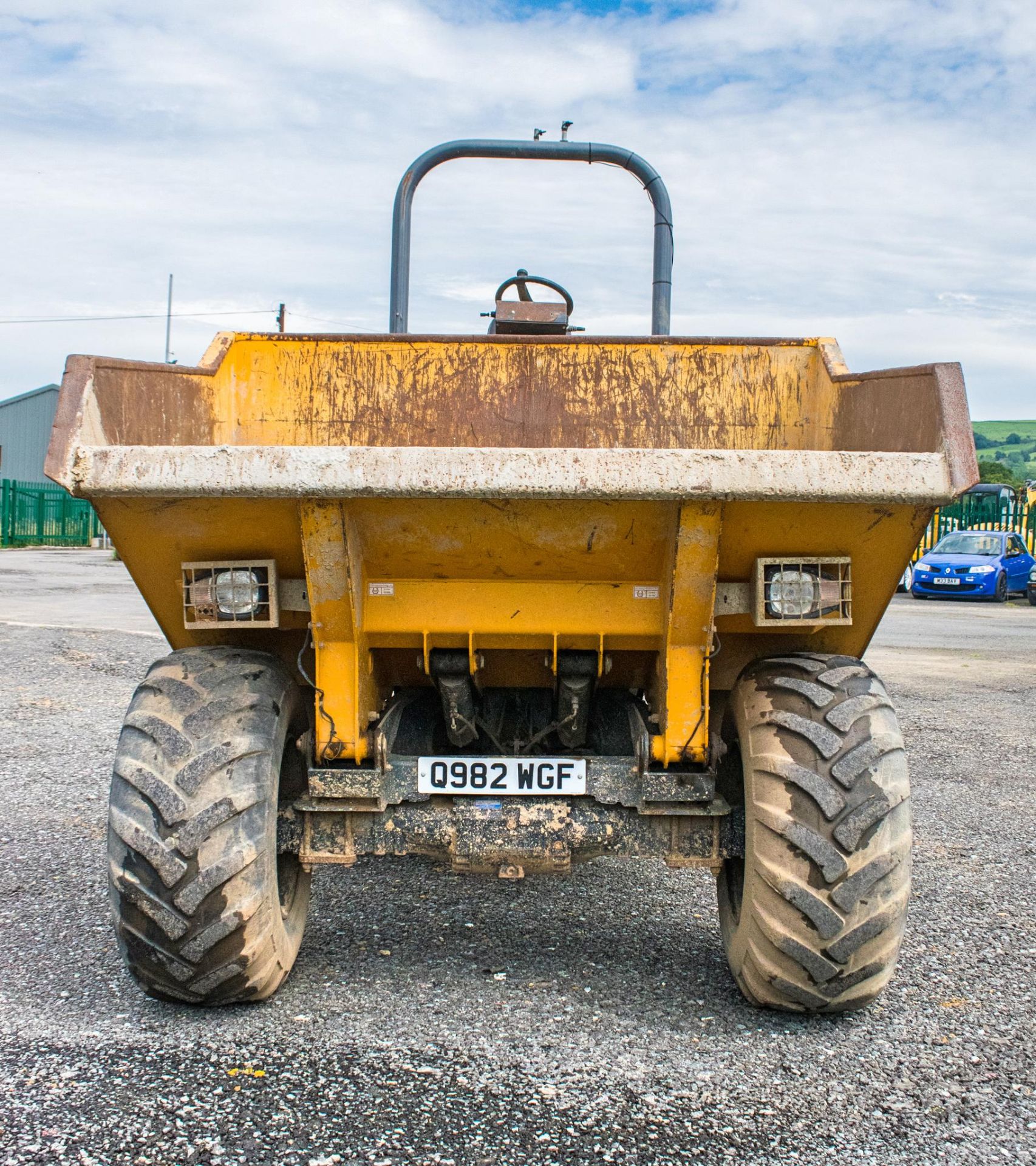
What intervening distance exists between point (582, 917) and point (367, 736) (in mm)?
1221

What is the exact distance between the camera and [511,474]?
113 inches

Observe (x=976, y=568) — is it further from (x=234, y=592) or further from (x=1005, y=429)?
(x=1005, y=429)

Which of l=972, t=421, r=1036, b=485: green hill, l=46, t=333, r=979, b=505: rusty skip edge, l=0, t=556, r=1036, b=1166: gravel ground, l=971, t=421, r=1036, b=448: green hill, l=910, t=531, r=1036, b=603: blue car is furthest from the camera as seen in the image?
l=971, t=421, r=1036, b=448: green hill

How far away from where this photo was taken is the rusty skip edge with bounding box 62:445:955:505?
2832 mm

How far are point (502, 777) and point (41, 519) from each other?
1335 inches

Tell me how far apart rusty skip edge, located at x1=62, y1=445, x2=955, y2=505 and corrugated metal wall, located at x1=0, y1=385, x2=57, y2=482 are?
52.7 meters

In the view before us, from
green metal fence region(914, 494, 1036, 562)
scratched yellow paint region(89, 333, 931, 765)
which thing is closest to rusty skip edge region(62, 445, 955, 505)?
scratched yellow paint region(89, 333, 931, 765)

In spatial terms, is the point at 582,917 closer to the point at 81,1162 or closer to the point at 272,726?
the point at 272,726

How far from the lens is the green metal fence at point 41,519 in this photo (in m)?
33.1

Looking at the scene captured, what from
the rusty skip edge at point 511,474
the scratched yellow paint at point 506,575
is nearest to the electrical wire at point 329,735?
the scratched yellow paint at point 506,575

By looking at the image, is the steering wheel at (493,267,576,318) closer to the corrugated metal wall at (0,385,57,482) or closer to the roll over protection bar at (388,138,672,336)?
the roll over protection bar at (388,138,672,336)

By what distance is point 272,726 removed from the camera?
3.21 m

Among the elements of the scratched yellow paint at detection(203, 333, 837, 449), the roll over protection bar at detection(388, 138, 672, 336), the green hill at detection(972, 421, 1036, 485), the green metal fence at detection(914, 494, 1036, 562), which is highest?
the green hill at detection(972, 421, 1036, 485)

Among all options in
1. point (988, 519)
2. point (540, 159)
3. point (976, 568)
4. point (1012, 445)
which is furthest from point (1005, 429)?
point (540, 159)
